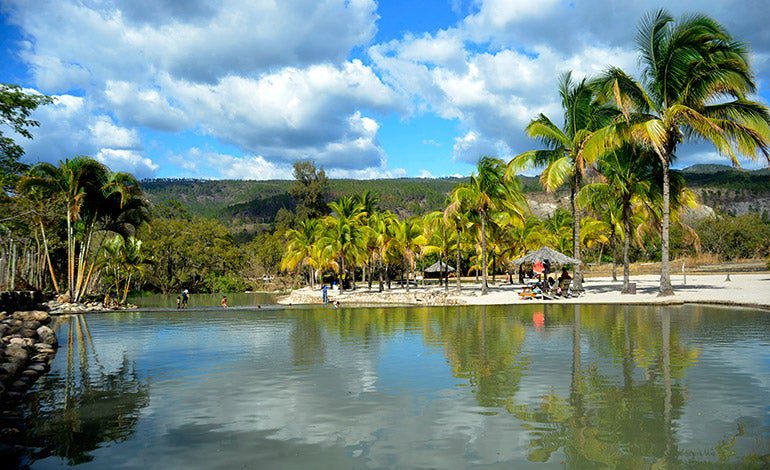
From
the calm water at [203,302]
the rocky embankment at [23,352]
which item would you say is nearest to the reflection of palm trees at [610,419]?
the rocky embankment at [23,352]

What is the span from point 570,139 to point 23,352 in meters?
24.9

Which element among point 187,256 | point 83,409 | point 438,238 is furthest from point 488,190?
point 187,256

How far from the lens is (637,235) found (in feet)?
137

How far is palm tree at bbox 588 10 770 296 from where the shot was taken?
20.9 m

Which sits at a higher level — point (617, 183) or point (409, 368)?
point (617, 183)

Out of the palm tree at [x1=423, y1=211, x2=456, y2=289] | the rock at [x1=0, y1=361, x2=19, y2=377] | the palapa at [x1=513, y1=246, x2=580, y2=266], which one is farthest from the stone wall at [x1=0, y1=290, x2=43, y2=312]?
the palm tree at [x1=423, y1=211, x2=456, y2=289]

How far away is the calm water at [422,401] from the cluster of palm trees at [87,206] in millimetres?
20018

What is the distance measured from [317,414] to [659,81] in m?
21.7

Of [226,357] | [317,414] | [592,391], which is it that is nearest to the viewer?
[317,414]

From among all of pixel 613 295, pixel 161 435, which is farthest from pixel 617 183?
pixel 161 435

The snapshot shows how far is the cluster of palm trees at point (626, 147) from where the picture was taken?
21.2 metres

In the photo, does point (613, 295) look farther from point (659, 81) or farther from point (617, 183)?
point (659, 81)

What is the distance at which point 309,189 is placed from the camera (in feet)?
255

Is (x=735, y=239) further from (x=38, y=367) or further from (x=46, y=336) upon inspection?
(x=38, y=367)
